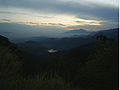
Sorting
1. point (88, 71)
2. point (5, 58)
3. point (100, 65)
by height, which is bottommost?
point (88, 71)

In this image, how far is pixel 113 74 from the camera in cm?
787

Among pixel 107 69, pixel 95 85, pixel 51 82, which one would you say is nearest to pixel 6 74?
pixel 51 82

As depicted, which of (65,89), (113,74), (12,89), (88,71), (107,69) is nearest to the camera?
(12,89)

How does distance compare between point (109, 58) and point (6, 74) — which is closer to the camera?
point (6, 74)

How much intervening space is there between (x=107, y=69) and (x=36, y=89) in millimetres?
5002

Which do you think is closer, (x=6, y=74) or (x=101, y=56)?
(x=6, y=74)

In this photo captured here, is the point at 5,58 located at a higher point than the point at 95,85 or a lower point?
higher

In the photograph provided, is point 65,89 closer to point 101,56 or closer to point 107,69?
point 107,69

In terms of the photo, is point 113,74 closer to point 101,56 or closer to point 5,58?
point 101,56

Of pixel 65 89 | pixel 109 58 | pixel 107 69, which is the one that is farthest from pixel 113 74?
pixel 65 89

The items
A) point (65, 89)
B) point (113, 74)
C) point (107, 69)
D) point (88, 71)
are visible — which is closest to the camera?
point (65, 89)

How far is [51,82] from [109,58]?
182 inches

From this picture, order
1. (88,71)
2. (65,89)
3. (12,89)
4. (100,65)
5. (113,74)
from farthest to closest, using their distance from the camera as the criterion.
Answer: (88,71) → (100,65) → (113,74) → (65,89) → (12,89)

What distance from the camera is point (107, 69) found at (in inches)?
332
